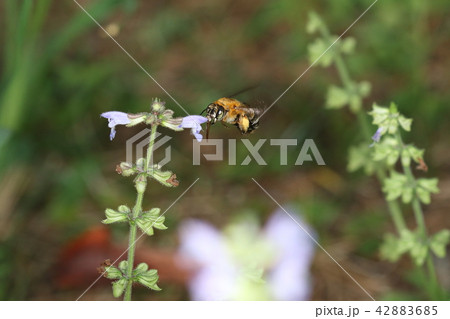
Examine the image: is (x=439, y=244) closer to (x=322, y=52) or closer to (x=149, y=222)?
(x=322, y=52)

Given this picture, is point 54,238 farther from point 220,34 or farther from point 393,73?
point 393,73

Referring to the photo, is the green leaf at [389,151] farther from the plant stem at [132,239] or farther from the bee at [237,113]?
the plant stem at [132,239]

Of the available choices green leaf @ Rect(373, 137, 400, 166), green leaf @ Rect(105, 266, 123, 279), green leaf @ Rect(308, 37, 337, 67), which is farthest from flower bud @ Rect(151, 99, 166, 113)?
green leaf @ Rect(308, 37, 337, 67)

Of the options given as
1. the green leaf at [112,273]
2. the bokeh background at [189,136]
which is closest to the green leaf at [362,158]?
the bokeh background at [189,136]

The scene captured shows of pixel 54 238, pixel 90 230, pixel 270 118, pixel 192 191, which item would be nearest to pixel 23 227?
pixel 54 238

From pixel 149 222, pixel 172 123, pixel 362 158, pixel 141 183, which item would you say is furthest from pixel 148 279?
pixel 362 158

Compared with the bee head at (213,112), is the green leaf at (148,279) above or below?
below

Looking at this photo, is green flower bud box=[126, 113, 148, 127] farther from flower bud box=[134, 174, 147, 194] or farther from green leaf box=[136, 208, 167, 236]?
green leaf box=[136, 208, 167, 236]

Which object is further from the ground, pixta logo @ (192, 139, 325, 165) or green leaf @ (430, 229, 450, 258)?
pixta logo @ (192, 139, 325, 165)
